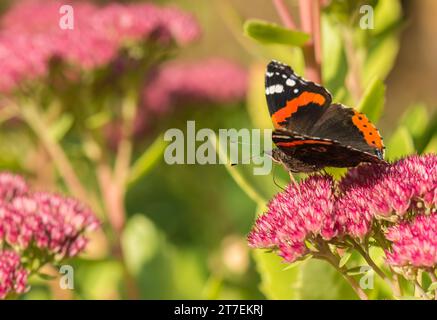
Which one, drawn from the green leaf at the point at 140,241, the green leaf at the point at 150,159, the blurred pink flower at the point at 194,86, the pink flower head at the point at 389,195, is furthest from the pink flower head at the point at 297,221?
the blurred pink flower at the point at 194,86

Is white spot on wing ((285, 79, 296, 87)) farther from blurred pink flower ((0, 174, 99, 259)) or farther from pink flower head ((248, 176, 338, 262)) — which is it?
blurred pink flower ((0, 174, 99, 259))

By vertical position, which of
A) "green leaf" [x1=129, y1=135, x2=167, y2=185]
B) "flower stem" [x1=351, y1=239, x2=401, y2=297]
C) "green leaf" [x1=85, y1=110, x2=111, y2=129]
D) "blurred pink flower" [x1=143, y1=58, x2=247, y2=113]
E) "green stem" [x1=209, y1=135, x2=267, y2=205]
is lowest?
"flower stem" [x1=351, y1=239, x2=401, y2=297]

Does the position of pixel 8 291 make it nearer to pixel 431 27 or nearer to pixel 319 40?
pixel 319 40

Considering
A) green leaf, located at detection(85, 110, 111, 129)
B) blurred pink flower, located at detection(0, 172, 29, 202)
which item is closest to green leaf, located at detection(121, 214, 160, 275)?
green leaf, located at detection(85, 110, 111, 129)

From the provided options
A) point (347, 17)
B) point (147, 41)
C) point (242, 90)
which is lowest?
point (347, 17)

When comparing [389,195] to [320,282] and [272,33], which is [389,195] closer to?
[320,282]

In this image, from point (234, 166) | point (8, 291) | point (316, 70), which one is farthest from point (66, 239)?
point (316, 70)
